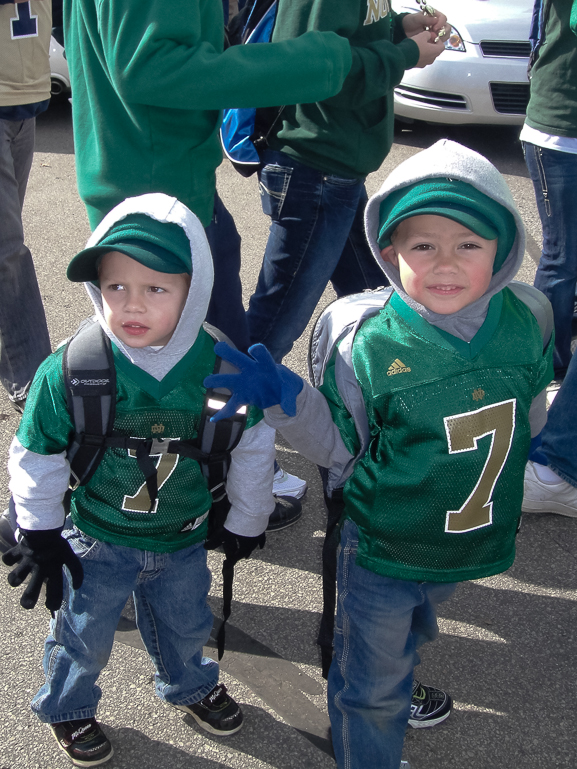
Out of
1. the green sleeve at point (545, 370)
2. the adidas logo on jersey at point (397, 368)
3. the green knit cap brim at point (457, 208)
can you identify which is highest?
the green knit cap brim at point (457, 208)

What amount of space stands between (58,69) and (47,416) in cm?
625

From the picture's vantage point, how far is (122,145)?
227 centimetres

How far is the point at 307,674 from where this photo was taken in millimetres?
2664

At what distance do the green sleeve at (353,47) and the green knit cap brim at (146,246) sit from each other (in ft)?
3.34

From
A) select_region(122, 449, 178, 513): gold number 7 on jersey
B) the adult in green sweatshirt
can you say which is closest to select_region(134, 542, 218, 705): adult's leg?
select_region(122, 449, 178, 513): gold number 7 on jersey

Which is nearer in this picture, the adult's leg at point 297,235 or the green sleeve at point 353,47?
the green sleeve at point 353,47

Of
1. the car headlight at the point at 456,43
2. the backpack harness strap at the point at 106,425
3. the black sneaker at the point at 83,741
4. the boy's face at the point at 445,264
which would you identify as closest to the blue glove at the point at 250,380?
the backpack harness strap at the point at 106,425

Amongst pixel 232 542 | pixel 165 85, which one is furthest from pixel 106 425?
pixel 165 85

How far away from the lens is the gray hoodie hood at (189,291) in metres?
1.96

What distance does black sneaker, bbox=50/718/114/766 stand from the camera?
2322 mm

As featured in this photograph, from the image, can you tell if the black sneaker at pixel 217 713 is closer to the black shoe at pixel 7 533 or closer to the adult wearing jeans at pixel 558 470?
the black shoe at pixel 7 533

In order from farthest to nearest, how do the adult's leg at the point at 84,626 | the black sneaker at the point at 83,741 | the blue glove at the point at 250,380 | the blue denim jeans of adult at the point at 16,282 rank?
the blue denim jeans of adult at the point at 16,282 < the black sneaker at the point at 83,741 < the adult's leg at the point at 84,626 < the blue glove at the point at 250,380

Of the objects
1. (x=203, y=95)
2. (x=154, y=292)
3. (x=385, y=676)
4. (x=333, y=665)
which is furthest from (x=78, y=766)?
(x=203, y=95)

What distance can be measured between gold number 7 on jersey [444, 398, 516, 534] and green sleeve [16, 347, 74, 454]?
925mm
